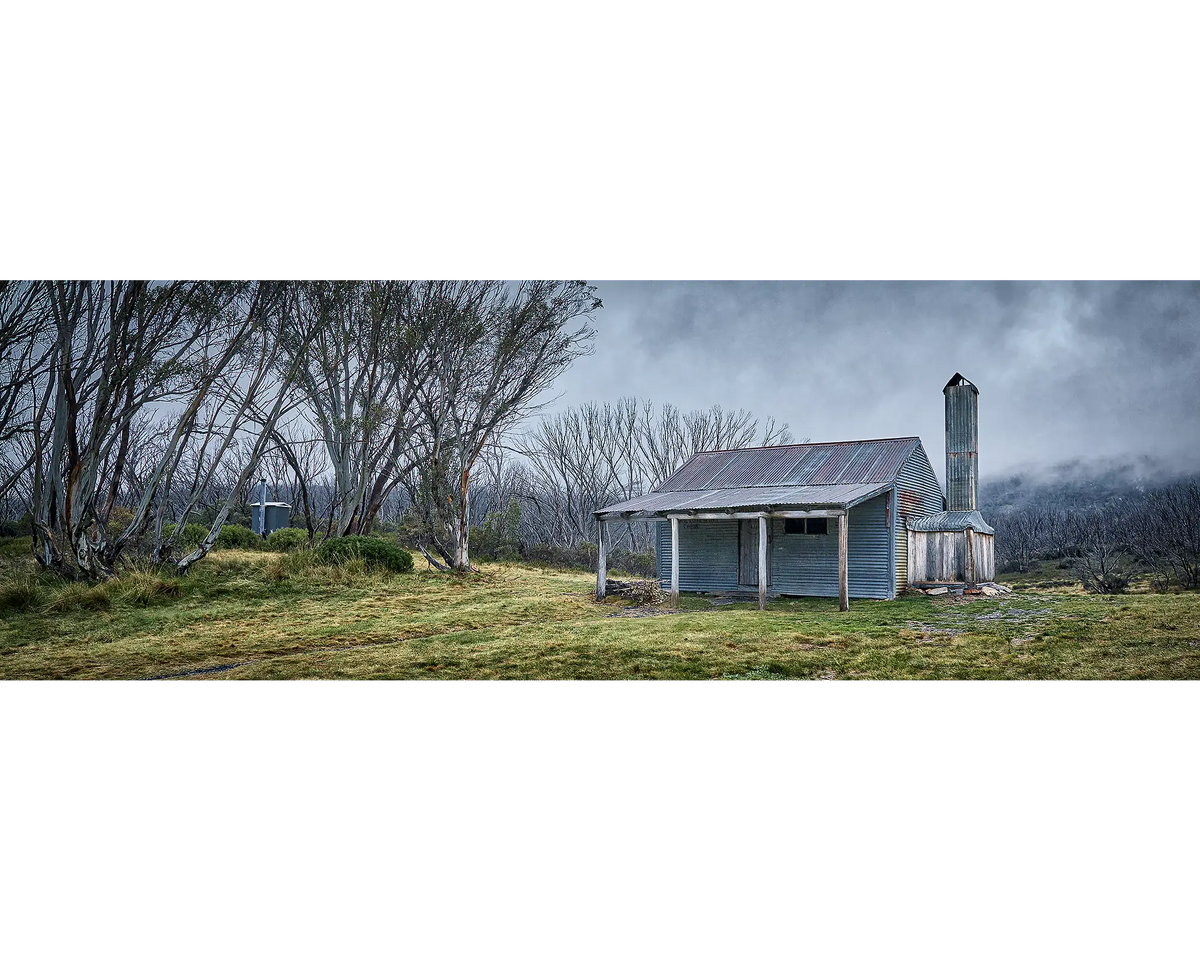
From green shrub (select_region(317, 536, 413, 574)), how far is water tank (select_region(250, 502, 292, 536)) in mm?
2815

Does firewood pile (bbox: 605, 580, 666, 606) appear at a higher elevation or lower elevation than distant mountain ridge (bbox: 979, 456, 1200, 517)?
lower

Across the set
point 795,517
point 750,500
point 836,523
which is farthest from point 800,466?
point 750,500

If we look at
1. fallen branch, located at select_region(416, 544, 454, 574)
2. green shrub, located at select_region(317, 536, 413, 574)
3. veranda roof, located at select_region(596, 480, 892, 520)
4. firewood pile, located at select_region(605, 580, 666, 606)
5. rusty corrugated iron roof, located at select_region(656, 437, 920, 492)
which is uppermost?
rusty corrugated iron roof, located at select_region(656, 437, 920, 492)

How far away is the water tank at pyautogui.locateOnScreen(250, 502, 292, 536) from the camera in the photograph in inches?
473

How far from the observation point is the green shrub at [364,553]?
952 cm

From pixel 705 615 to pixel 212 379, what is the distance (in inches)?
260

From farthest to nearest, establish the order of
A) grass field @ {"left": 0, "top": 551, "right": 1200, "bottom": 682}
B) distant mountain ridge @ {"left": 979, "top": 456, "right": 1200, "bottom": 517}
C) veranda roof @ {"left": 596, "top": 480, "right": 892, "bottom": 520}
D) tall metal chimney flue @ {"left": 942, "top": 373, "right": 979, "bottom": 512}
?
tall metal chimney flue @ {"left": 942, "top": 373, "right": 979, "bottom": 512} < veranda roof @ {"left": 596, "top": 480, "right": 892, "bottom": 520} < distant mountain ridge @ {"left": 979, "top": 456, "right": 1200, "bottom": 517} < grass field @ {"left": 0, "top": 551, "right": 1200, "bottom": 682}

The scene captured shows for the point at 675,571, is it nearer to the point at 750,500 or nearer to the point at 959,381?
the point at 750,500

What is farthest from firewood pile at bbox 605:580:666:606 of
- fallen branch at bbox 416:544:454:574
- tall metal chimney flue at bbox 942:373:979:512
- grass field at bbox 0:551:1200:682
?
tall metal chimney flue at bbox 942:373:979:512

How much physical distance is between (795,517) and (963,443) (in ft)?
11.2

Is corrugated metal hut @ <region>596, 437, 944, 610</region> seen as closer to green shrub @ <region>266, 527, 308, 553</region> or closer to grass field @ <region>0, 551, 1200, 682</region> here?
grass field @ <region>0, 551, 1200, 682</region>
